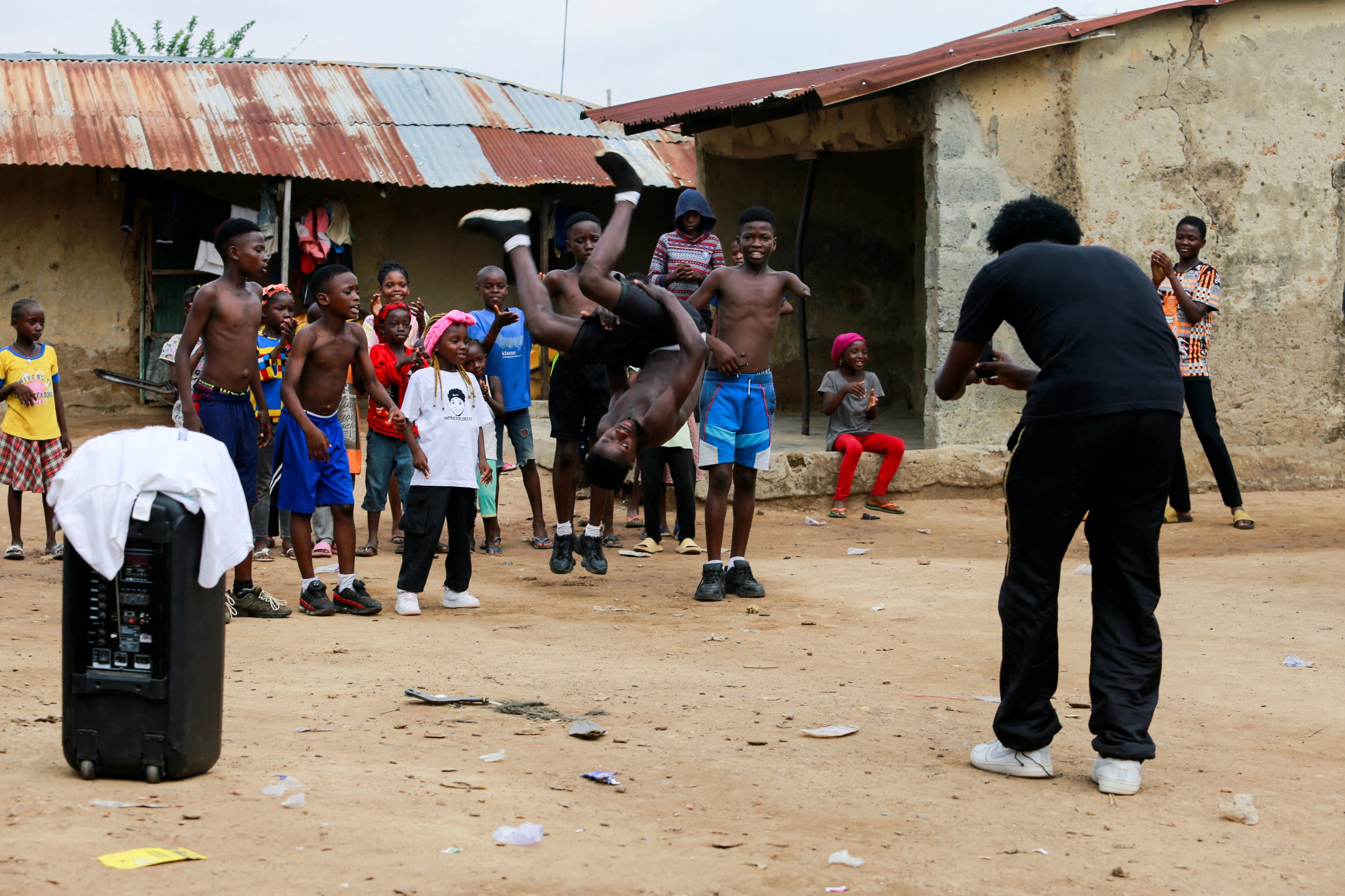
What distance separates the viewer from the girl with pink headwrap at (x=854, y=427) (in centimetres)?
945

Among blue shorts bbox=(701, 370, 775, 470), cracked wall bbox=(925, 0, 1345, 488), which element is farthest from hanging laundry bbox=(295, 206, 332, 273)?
blue shorts bbox=(701, 370, 775, 470)

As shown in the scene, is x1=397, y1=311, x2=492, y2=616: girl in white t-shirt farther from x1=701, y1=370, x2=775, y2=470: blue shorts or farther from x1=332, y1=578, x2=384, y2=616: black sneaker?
x1=701, y1=370, x2=775, y2=470: blue shorts

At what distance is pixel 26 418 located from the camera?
7551mm

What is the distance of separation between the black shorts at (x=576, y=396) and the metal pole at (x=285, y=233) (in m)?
7.59

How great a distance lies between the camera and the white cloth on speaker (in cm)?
330

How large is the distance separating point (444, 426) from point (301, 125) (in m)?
10.00

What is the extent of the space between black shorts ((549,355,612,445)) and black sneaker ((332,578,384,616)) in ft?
6.09

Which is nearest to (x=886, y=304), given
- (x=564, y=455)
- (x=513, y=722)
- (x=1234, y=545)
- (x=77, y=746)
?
(x=1234, y=545)

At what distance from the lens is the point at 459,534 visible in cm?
621

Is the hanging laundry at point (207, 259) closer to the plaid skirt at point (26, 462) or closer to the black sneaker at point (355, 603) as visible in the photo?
the plaid skirt at point (26, 462)

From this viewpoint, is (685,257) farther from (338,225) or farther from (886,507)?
(338,225)

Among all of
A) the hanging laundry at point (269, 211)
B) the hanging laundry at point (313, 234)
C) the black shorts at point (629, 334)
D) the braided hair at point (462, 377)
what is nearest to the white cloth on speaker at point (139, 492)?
the black shorts at point (629, 334)

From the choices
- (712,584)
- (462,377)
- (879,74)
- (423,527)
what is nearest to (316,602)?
(423,527)

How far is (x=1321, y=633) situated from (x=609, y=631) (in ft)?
10.1
